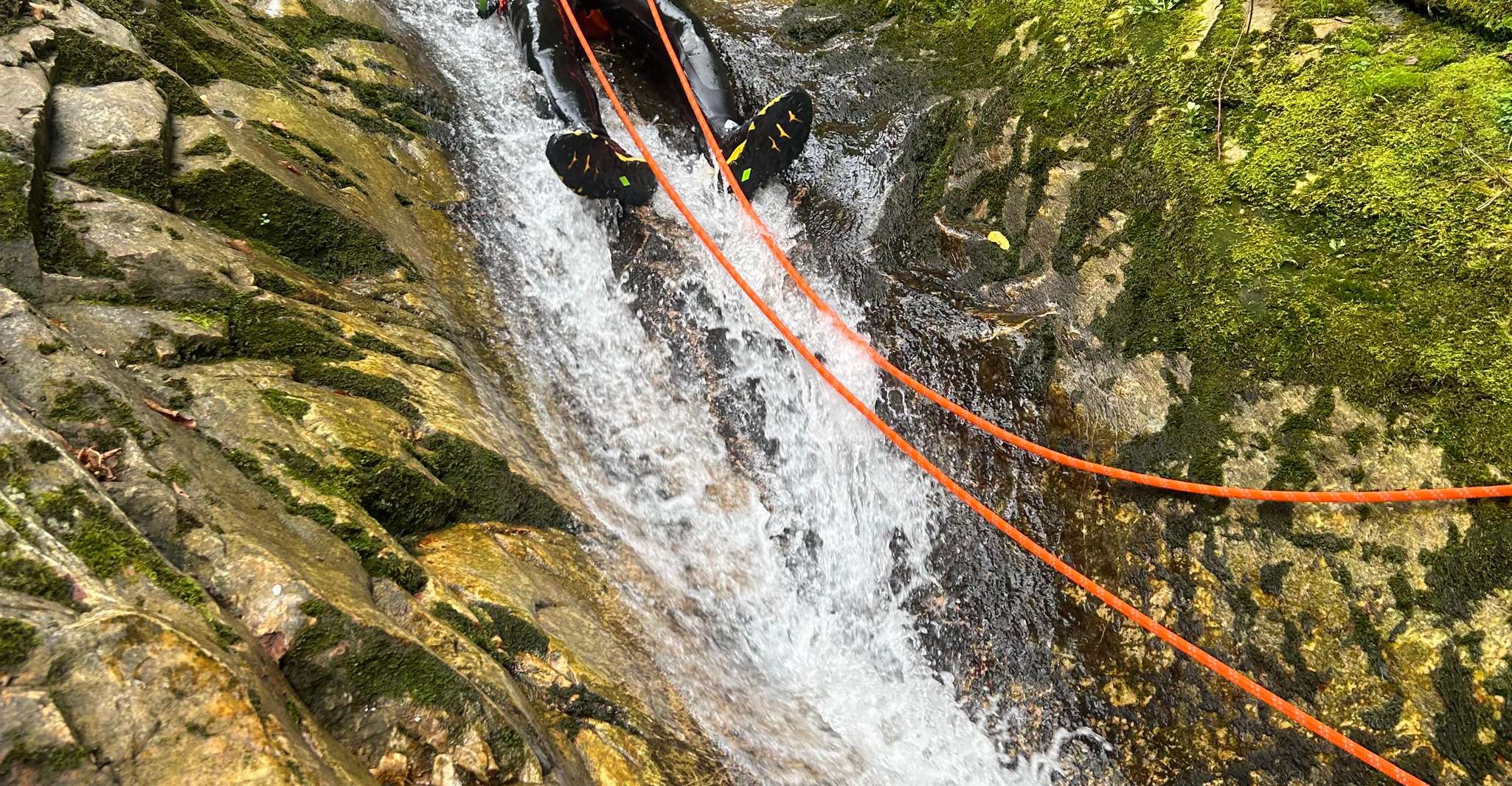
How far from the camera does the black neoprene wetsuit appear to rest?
198 inches

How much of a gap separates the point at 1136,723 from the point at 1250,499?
1212 mm

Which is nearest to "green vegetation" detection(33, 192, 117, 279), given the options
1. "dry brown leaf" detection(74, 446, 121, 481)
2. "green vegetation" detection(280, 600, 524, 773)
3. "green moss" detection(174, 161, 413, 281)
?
"green moss" detection(174, 161, 413, 281)

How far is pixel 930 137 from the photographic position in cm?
511

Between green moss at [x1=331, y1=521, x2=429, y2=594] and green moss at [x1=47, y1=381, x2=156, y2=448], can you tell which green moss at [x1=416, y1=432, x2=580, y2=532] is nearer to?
green moss at [x1=331, y1=521, x2=429, y2=594]

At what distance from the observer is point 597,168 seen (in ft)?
15.0

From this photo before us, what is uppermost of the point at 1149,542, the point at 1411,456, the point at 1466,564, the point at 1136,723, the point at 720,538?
the point at 1411,456

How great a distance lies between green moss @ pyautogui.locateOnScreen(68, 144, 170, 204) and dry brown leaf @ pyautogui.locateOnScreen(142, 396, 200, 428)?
1.37 metres

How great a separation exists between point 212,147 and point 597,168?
2.00m

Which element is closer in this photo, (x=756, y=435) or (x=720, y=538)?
(x=720, y=538)

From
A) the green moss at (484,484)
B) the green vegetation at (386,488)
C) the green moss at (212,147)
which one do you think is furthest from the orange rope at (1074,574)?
the green moss at (212,147)

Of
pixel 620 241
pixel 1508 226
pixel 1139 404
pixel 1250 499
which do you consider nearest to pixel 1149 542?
pixel 1250 499

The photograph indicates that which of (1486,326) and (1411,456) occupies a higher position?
(1486,326)

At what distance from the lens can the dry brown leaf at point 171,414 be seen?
2.43 meters

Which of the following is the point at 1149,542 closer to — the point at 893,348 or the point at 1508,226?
the point at 893,348
